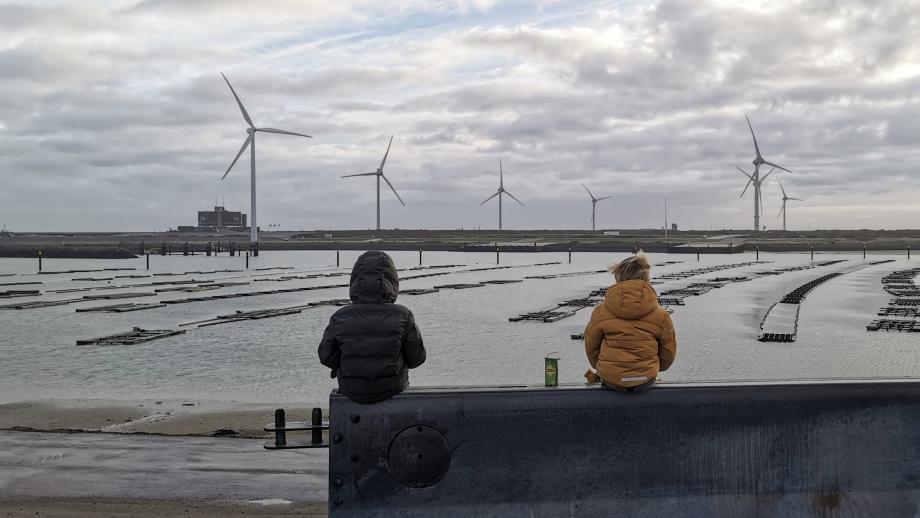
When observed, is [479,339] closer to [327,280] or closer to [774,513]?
[774,513]

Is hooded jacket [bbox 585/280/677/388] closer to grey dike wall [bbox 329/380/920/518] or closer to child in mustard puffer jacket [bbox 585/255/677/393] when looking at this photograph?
child in mustard puffer jacket [bbox 585/255/677/393]

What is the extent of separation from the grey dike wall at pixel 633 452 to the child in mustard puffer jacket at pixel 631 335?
16 cm

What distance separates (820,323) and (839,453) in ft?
98.0

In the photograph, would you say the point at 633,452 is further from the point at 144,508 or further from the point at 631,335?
the point at 144,508

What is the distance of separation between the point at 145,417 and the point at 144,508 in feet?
24.9

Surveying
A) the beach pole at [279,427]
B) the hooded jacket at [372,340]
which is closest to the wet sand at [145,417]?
the beach pole at [279,427]

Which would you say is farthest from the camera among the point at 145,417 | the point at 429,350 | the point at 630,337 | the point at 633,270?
the point at 429,350

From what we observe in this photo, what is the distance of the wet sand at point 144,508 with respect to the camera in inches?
314

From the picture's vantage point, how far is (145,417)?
15.3 metres

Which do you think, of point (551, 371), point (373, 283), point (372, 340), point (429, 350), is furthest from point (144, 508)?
point (429, 350)

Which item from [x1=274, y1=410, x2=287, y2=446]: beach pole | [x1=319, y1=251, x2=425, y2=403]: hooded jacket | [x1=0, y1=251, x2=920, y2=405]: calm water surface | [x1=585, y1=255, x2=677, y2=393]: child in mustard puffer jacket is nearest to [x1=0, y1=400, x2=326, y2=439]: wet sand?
[x1=0, y1=251, x2=920, y2=405]: calm water surface

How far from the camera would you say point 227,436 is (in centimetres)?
1267

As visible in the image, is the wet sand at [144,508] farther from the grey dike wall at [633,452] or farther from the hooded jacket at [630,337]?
the hooded jacket at [630,337]

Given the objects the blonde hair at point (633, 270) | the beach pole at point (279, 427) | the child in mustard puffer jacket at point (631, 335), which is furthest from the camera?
the blonde hair at point (633, 270)
